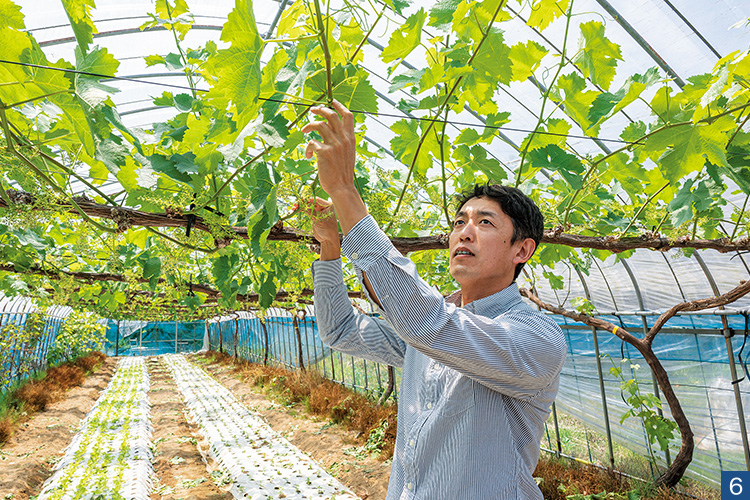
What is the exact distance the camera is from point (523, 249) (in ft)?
5.41

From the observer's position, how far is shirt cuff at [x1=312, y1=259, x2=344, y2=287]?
64.6 inches

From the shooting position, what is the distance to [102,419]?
1029cm

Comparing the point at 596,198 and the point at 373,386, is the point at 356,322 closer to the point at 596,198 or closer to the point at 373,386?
the point at 596,198

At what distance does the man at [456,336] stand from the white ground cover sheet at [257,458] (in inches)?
195

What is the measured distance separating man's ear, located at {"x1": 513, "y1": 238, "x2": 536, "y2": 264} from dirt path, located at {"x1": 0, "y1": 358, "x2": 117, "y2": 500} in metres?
6.48

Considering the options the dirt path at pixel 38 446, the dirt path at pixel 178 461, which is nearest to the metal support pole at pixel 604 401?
the dirt path at pixel 178 461

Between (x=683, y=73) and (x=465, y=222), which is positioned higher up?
(x=683, y=73)

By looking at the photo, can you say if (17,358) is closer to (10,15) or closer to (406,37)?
(10,15)

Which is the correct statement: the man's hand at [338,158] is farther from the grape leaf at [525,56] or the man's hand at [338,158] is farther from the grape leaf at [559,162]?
the grape leaf at [559,162]

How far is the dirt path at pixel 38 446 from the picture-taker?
19.9 feet

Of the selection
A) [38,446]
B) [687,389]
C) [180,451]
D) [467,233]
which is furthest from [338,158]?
[38,446]

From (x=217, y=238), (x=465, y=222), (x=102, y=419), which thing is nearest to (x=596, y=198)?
(x=465, y=222)

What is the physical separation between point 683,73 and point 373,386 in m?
9.40

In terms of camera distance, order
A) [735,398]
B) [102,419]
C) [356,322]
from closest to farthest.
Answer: [356,322] → [735,398] → [102,419]
